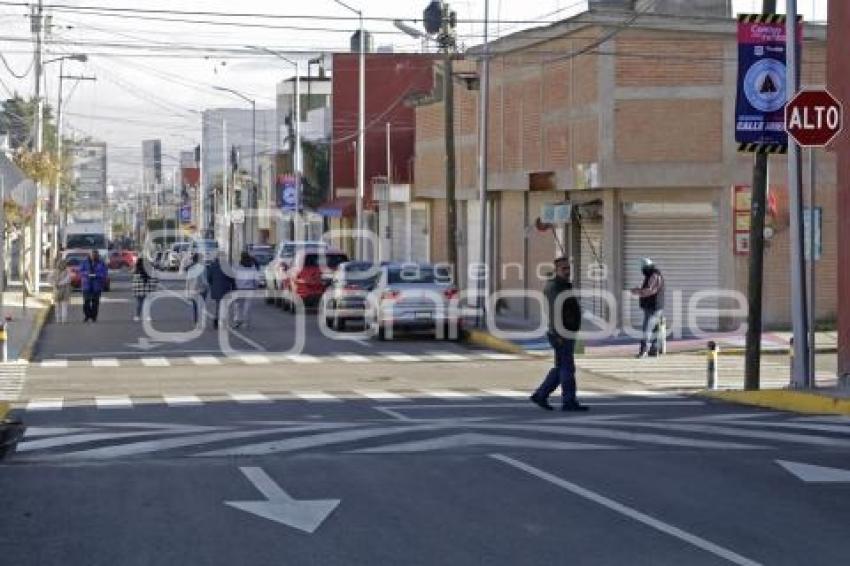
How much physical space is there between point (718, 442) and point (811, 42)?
70.2ft

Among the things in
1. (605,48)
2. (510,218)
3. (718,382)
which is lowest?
(718,382)

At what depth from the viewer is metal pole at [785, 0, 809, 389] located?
2116 centimetres

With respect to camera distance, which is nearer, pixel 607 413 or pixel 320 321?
pixel 607 413

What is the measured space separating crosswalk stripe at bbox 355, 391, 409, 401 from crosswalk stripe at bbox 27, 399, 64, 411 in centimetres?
417

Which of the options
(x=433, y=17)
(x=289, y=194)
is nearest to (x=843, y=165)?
(x=433, y=17)

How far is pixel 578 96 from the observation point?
37031 millimetres

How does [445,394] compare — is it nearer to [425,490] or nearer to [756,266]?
[756,266]

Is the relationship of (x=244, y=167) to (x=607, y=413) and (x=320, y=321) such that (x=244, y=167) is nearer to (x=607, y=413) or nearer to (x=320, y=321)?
(x=320, y=321)

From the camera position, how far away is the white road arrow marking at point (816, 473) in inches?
523

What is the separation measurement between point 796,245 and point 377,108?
5634cm

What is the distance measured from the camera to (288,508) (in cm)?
1177

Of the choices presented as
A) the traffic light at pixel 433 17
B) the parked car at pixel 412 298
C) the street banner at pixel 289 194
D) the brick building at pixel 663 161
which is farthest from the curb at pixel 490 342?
the street banner at pixel 289 194

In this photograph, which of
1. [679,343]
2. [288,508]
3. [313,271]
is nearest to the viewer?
[288,508]

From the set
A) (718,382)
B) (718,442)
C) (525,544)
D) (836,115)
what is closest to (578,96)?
(718,382)
